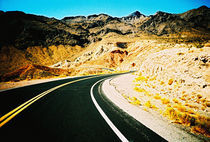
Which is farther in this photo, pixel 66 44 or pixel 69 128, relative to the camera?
pixel 66 44

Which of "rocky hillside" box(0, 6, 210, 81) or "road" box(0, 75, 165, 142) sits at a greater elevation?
"rocky hillside" box(0, 6, 210, 81)

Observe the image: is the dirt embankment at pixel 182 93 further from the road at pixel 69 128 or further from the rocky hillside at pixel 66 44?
the rocky hillside at pixel 66 44

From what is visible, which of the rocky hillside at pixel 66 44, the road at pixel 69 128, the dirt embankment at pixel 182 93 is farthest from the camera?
the rocky hillside at pixel 66 44

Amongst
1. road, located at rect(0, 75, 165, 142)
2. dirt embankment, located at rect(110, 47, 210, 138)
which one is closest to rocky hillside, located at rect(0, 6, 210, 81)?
dirt embankment, located at rect(110, 47, 210, 138)

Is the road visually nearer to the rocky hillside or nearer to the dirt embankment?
the dirt embankment

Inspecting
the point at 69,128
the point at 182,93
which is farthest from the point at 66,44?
the point at 69,128

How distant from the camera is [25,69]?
1067 inches

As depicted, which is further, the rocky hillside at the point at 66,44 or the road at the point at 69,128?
the rocky hillside at the point at 66,44

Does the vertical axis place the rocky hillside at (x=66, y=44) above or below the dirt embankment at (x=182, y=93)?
above

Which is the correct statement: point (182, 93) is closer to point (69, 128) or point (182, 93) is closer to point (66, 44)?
point (69, 128)

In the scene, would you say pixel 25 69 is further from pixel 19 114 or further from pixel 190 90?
pixel 190 90

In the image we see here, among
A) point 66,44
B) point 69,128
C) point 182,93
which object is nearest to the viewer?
point 69,128

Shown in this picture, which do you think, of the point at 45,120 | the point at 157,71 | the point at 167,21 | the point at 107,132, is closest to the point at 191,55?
the point at 157,71

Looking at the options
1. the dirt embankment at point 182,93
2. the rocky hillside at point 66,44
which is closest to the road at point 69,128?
the dirt embankment at point 182,93
